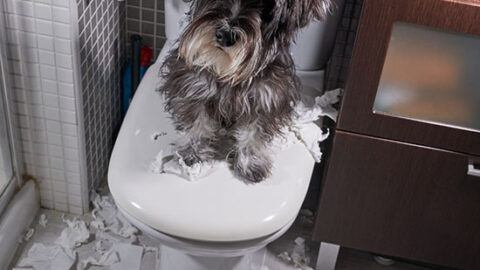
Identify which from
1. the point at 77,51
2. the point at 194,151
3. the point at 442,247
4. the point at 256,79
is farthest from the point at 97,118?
the point at 442,247

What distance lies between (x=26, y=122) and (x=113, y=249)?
41cm

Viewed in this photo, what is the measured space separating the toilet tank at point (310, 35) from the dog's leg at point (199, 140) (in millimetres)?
246

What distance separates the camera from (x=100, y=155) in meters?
1.96

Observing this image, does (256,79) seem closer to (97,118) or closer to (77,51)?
(77,51)

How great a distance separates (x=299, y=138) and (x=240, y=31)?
406mm

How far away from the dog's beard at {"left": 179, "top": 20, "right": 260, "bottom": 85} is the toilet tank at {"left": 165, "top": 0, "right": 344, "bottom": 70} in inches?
11.3

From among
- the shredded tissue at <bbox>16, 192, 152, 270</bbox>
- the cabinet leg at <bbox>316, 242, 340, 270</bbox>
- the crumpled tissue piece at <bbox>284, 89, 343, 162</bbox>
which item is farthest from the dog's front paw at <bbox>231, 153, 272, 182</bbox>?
the shredded tissue at <bbox>16, 192, 152, 270</bbox>

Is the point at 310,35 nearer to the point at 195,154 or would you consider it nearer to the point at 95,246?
the point at 195,154

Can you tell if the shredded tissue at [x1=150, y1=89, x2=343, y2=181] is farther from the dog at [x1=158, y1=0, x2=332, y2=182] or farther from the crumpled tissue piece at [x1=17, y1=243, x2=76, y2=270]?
the crumpled tissue piece at [x1=17, y1=243, x2=76, y2=270]

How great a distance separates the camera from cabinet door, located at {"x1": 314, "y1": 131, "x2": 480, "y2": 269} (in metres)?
1.51

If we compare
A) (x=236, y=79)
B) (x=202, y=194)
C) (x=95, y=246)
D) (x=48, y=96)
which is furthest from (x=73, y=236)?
(x=236, y=79)

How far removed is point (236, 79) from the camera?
130 centimetres

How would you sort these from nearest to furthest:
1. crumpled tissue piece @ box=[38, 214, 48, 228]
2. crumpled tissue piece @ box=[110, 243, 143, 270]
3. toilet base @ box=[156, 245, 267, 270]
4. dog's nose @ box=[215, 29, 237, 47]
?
1. dog's nose @ box=[215, 29, 237, 47]
2. toilet base @ box=[156, 245, 267, 270]
3. crumpled tissue piece @ box=[110, 243, 143, 270]
4. crumpled tissue piece @ box=[38, 214, 48, 228]

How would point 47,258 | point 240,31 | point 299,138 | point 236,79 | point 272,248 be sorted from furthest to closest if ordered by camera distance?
point 272,248 → point 47,258 → point 299,138 → point 236,79 → point 240,31
